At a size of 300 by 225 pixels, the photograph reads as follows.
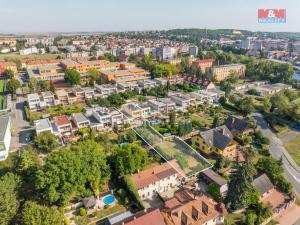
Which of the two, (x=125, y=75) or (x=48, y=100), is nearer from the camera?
(x=48, y=100)

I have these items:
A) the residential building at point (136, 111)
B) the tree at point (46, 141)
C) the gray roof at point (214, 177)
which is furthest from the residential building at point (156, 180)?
the residential building at point (136, 111)

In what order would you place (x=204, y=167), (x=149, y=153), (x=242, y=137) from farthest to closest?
(x=242, y=137) < (x=149, y=153) < (x=204, y=167)

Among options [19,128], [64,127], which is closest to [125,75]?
[64,127]

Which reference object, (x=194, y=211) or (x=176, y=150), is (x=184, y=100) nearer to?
(x=176, y=150)

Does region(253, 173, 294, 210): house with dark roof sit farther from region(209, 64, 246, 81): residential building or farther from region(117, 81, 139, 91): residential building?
region(209, 64, 246, 81): residential building

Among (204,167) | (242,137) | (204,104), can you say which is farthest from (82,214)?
(204,104)

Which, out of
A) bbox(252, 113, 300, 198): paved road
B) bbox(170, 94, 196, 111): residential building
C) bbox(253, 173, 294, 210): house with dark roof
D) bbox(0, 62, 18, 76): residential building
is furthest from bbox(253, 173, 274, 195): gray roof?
bbox(0, 62, 18, 76): residential building

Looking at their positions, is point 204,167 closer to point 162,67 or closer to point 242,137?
point 242,137
